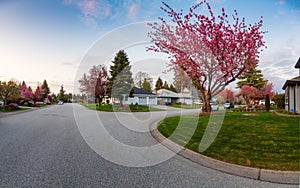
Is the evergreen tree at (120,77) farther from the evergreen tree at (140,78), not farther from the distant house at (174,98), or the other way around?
the evergreen tree at (140,78)

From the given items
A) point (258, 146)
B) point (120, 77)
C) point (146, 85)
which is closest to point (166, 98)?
point (146, 85)

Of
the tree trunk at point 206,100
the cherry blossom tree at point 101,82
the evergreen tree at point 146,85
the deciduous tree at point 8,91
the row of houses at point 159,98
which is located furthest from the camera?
the evergreen tree at point 146,85

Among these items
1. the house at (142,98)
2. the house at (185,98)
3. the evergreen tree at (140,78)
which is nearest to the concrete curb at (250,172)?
the house at (142,98)

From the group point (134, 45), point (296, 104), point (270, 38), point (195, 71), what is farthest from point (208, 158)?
point (296, 104)

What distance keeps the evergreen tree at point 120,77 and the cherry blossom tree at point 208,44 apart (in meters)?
15.6

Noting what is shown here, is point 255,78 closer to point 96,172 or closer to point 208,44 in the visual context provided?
point 208,44

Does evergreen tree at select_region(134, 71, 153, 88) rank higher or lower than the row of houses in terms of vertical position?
higher

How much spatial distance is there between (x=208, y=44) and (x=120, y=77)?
18467 millimetres

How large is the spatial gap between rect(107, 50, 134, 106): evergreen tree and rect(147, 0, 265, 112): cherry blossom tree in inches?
614

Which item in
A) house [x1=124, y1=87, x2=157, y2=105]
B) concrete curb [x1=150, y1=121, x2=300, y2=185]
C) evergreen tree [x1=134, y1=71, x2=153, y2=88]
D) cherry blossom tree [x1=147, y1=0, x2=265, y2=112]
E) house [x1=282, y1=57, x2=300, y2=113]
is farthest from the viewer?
evergreen tree [x1=134, y1=71, x2=153, y2=88]

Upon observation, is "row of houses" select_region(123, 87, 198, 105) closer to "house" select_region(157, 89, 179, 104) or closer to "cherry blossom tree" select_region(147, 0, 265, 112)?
"house" select_region(157, 89, 179, 104)

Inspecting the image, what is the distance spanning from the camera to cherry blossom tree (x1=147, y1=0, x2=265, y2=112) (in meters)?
9.80

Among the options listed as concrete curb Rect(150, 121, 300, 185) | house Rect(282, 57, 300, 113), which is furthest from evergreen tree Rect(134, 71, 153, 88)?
concrete curb Rect(150, 121, 300, 185)

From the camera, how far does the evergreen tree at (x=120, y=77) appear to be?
26.6 m
